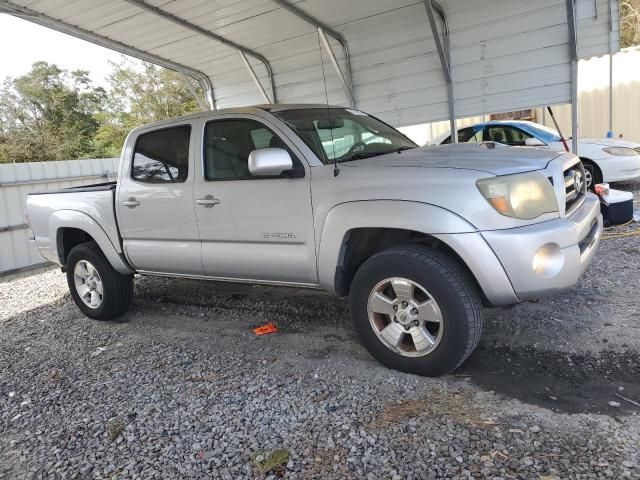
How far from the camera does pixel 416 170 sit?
3.18 metres

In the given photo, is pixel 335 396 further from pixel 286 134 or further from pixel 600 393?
pixel 286 134

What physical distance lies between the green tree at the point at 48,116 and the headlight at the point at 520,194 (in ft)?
103

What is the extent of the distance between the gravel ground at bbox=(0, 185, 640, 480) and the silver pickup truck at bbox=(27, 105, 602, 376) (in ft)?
1.50

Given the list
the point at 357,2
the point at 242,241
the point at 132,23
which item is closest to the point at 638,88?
the point at 357,2

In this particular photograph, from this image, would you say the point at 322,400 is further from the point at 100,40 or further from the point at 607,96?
the point at 607,96

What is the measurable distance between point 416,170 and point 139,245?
9.21 feet

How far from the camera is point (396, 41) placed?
8023 mm

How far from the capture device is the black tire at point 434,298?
3029 millimetres

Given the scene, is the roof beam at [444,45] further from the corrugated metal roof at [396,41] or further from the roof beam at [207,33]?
the roof beam at [207,33]

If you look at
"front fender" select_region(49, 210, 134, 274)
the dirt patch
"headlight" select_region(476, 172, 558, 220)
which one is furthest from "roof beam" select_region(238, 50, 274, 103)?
the dirt patch

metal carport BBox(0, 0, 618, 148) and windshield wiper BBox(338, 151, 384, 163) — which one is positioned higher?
metal carport BBox(0, 0, 618, 148)

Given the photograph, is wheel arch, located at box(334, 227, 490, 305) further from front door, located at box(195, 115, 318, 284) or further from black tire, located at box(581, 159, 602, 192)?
black tire, located at box(581, 159, 602, 192)

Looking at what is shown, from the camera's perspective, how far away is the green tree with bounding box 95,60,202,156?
2975cm

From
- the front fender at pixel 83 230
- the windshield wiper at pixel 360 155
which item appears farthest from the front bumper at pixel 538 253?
the front fender at pixel 83 230
